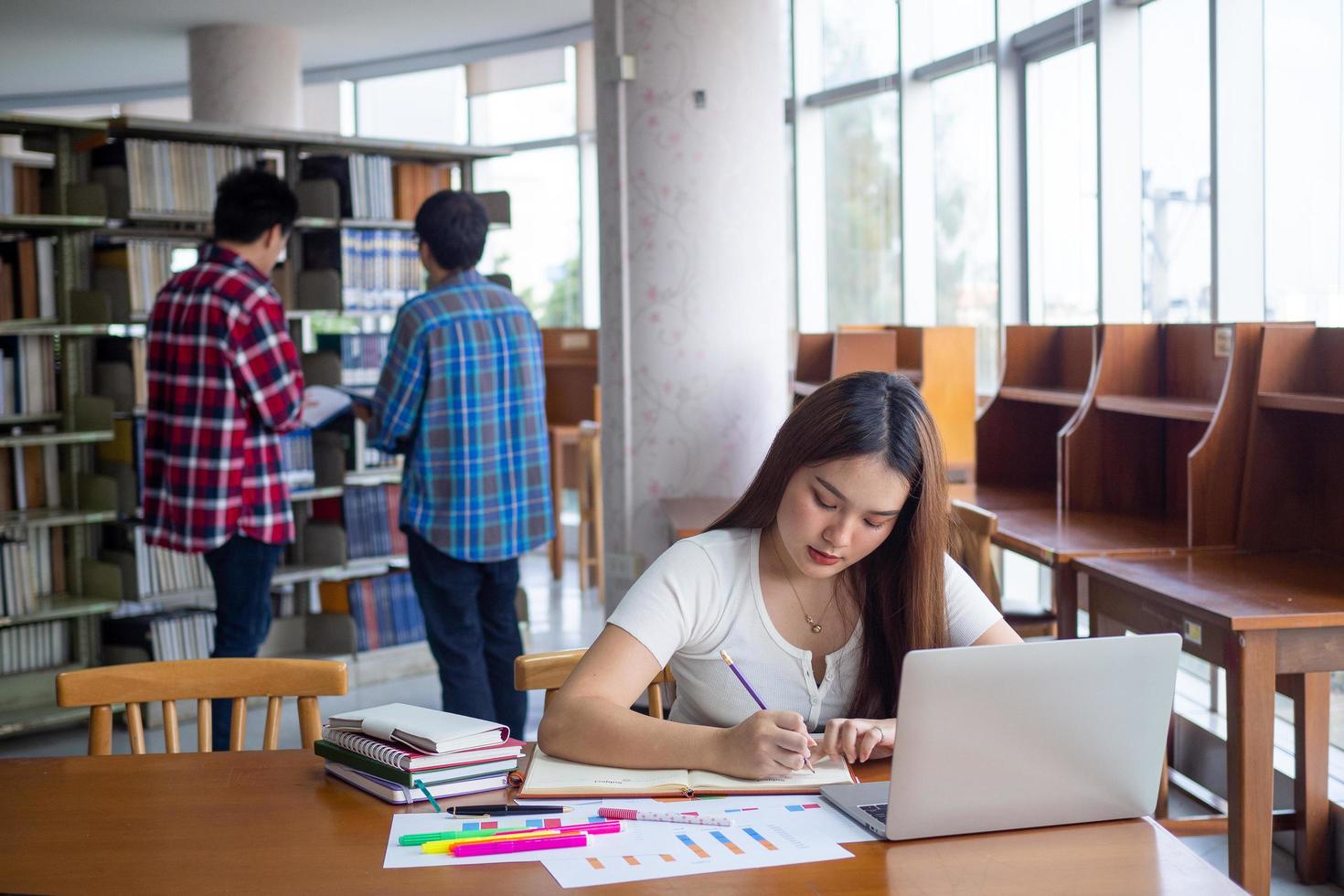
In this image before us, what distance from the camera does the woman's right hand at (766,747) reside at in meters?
1.43

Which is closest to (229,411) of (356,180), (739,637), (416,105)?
(356,180)

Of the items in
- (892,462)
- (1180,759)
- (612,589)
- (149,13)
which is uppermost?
(149,13)

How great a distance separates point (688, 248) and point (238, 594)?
1.63 metres

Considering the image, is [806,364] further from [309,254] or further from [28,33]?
[28,33]

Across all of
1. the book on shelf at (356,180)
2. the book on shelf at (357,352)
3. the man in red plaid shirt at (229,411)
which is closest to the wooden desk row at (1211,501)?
the man in red plaid shirt at (229,411)

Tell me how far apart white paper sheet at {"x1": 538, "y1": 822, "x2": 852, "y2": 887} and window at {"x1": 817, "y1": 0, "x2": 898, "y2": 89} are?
5178 mm

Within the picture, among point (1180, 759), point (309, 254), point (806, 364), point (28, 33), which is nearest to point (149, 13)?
point (28, 33)

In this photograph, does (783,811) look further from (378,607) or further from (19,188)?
(19,188)

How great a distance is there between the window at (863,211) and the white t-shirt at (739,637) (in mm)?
4552

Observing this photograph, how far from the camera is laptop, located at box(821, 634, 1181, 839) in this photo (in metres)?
1.25

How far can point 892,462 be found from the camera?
1.69 metres

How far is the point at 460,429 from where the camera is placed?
327 centimetres

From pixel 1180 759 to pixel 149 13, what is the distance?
276 inches

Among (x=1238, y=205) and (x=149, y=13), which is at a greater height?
(x=149, y=13)
